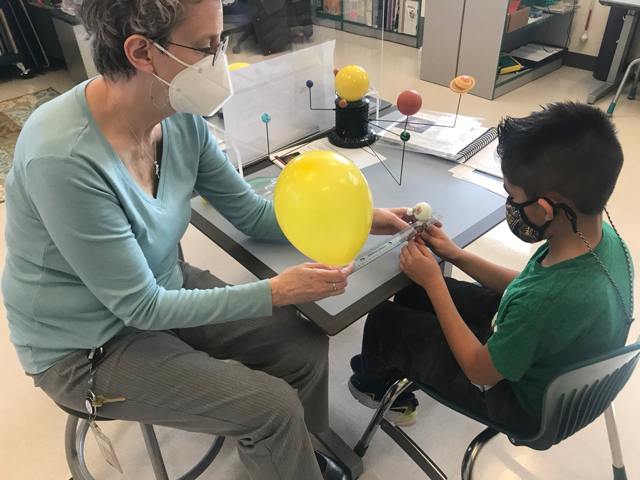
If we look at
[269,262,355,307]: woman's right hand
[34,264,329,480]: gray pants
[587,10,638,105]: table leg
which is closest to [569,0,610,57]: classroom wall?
[587,10,638,105]: table leg

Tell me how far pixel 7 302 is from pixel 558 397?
118 cm

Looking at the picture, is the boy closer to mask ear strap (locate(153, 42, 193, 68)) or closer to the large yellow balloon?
the large yellow balloon

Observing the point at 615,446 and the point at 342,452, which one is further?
the point at 342,452

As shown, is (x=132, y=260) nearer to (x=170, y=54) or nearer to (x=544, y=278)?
(x=170, y=54)

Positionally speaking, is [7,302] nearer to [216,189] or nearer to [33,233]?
[33,233]

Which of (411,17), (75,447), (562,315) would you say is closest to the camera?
(562,315)

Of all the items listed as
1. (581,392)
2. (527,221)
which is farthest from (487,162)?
(581,392)

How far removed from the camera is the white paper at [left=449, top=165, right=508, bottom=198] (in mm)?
1365

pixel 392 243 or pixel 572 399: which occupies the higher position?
pixel 392 243

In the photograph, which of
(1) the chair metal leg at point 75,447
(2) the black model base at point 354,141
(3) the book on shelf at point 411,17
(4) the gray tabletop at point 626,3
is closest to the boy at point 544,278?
(2) the black model base at point 354,141

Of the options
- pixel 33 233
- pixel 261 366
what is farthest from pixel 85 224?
pixel 261 366

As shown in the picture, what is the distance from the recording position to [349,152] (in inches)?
62.3

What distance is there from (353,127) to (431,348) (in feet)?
2.54

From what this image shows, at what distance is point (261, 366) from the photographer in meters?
1.24
